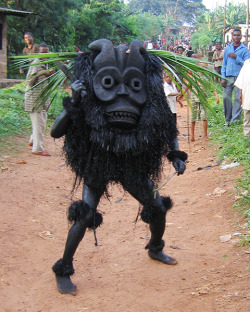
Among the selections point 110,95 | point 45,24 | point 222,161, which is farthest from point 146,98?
point 45,24

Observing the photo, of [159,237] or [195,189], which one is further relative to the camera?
[195,189]

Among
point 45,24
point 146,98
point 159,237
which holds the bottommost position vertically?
point 159,237

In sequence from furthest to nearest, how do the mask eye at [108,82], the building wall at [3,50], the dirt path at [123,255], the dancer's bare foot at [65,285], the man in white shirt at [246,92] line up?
the building wall at [3,50] < the man in white shirt at [246,92] < the dancer's bare foot at [65,285] < the dirt path at [123,255] < the mask eye at [108,82]

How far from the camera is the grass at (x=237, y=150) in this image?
16.8ft

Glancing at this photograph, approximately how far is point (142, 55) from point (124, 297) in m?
1.86

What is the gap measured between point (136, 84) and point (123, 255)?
5.87 ft

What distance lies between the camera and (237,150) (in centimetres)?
739

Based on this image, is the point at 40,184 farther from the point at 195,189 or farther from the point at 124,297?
the point at 124,297

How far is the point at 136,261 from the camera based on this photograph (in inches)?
165

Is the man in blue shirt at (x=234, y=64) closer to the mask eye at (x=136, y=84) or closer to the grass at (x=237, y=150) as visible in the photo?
the grass at (x=237, y=150)

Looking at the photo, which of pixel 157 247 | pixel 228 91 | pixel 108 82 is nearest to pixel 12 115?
pixel 228 91

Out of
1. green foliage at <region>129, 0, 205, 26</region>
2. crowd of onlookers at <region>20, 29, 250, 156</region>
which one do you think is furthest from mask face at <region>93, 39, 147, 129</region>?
green foliage at <region>129, 0, 205, 26</region>

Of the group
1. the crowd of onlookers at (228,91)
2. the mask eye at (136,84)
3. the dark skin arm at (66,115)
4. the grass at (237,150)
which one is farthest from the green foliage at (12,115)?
the mask eye at (136,84)

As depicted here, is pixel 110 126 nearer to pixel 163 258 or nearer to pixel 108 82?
pixel 108 82
